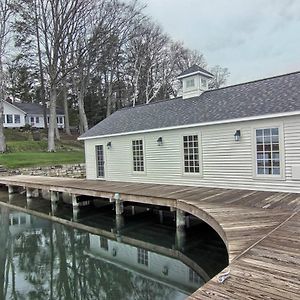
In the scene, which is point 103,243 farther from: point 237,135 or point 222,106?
point 222,106

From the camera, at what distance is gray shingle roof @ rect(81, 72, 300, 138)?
8531 millimetres

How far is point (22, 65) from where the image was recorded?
28.4 metres

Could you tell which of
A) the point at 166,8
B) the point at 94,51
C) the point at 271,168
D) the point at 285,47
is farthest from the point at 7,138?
the point at 271,168

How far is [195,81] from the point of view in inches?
472

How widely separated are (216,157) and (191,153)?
3.13ft

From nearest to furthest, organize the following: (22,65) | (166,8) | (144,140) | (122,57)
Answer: (144,140)
(166,8)
(22,65)
(122,57)

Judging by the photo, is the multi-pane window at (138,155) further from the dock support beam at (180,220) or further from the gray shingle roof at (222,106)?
the dock support beam at (180,220)

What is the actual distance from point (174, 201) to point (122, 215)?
317cm

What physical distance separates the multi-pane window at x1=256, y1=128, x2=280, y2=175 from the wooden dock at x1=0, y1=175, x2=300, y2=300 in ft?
2.19

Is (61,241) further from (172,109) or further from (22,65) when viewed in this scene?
(22,65)

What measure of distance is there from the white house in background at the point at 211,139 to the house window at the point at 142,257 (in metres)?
3.31

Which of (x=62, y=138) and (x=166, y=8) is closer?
(x=166, y=8)

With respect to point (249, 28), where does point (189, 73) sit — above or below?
below

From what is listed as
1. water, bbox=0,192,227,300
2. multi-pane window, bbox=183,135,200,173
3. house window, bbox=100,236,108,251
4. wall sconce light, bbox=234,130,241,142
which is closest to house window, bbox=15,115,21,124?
water, bbox=0,192,227,300
